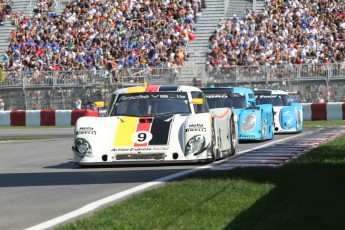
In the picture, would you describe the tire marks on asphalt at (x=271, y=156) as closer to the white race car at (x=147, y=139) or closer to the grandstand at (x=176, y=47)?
the white race car at (x=147, y=139)

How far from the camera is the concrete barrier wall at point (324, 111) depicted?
3972 cm

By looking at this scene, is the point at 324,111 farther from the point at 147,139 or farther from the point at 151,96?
the point at 147,139

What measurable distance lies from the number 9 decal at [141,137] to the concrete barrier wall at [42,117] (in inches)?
950

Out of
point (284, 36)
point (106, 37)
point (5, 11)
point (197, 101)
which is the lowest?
point (197, 101)

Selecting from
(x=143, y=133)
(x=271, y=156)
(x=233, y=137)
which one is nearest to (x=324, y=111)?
(x=233, y=137)

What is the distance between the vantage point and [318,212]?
9.18 metres

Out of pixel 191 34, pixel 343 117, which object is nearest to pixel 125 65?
pixel 191 34

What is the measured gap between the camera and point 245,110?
974 inches

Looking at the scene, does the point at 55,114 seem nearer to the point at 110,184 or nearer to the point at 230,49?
the point at 230,49

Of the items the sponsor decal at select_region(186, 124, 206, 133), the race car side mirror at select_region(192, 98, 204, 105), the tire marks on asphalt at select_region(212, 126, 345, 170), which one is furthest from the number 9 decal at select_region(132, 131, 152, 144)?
the race car side mirror at select_region(192, 98, 204, 105)

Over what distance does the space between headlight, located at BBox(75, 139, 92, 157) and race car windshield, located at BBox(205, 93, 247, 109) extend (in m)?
9.15

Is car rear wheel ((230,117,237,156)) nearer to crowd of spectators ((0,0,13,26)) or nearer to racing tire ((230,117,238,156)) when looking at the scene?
racing tire ((230,117,238,156))

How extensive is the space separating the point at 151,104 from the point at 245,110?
7.43 metres

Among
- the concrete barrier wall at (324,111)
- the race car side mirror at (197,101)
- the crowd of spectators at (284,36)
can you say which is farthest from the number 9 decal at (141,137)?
the crowd of spectators at (284,36)
